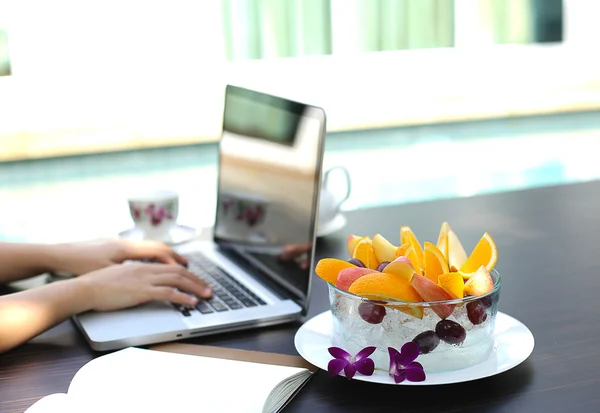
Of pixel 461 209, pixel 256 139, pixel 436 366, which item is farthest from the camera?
pixel 461 209

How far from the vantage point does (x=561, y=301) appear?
1.13m

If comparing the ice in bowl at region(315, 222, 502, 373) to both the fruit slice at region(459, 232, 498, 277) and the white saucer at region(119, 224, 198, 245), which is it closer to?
the fruit slice at region(459, 232, 498, 277)

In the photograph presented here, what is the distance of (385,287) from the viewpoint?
889mm

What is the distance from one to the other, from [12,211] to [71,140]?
139 centimetres

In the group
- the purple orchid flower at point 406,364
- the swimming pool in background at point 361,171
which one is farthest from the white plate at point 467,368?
the swimming pool in background at point 361,171

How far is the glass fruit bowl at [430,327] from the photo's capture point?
88 cm

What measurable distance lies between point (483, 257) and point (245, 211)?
0.48m

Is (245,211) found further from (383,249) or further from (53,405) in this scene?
(53,405)

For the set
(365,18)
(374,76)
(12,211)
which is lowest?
(12,211)

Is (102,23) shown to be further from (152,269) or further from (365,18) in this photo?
(152,269)

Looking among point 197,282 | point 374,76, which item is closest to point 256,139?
point 197,282

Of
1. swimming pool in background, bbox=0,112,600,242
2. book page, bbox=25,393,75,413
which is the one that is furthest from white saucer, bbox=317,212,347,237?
swimming pool in background, bbox=0,112,600,242

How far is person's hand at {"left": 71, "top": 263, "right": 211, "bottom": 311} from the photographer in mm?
1125

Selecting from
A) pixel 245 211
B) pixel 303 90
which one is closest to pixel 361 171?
pixel 303 90
